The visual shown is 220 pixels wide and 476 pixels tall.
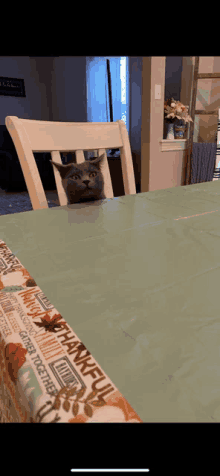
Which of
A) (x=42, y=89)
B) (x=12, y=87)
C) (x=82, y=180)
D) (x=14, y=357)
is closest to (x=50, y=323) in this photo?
(x=14, y=357)

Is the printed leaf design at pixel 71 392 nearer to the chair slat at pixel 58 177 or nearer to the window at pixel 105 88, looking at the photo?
the chair slat at pixel 58 177

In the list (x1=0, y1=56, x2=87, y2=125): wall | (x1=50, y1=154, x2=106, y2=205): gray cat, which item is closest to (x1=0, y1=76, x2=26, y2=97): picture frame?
(x1=0, y1=56, x2=87, y2=125): wall

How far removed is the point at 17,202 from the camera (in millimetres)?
3637

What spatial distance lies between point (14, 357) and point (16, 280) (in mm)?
152

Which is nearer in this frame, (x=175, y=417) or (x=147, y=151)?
(x=175, y=417)

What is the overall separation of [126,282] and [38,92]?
19.5ft

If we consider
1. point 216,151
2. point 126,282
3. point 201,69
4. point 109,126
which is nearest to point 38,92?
point 201,69

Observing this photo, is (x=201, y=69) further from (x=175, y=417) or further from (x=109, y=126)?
(x=175, y=417)

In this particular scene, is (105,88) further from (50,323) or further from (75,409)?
(75,409)

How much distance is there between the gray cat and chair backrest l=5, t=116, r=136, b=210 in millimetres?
113

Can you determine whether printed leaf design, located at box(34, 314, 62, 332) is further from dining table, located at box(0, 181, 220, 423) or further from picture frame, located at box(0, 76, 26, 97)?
picture frame, located at box(0, 76, 26, 97)
